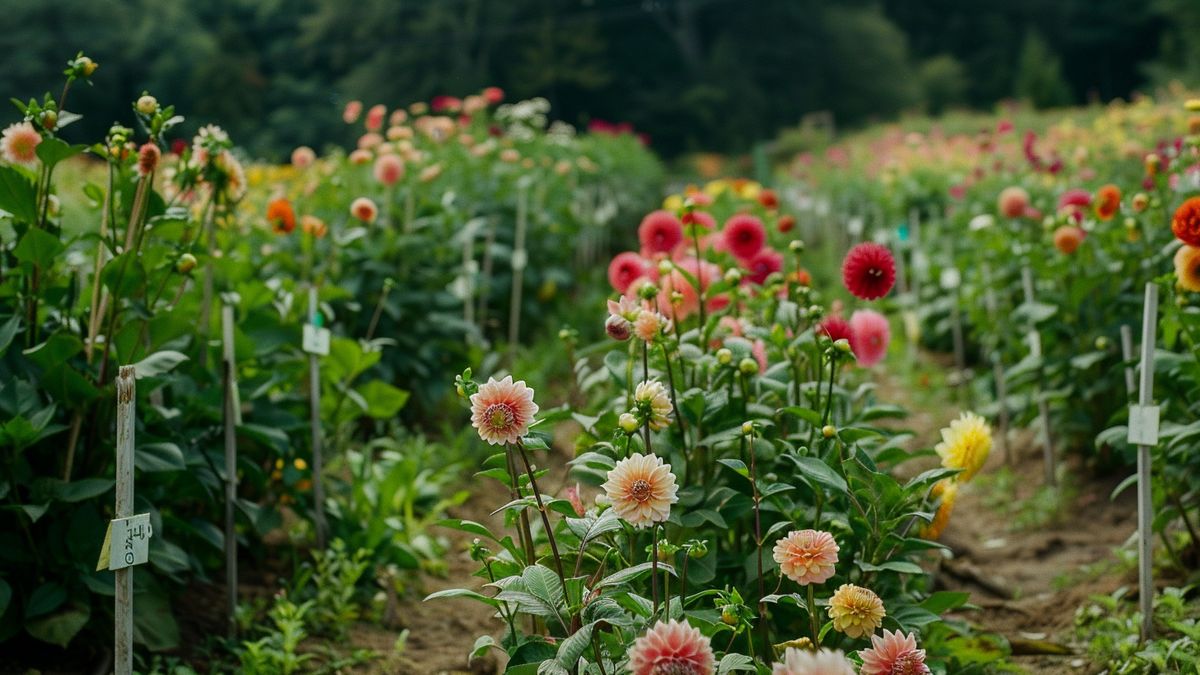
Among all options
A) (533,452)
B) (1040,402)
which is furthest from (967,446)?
(1040,402)

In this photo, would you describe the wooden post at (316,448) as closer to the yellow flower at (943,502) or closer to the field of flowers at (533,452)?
the field of flowers at (533,452)

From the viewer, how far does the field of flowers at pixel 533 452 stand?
1.79m

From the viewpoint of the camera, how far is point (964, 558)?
338 centimetres

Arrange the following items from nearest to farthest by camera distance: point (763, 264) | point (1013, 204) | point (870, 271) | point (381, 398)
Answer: point (870, 271) < point (763, 264) < point (381, 398) < point (1013, 204)

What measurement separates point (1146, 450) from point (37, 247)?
228cm

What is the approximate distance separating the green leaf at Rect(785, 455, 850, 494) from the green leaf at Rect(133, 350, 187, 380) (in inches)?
50.0

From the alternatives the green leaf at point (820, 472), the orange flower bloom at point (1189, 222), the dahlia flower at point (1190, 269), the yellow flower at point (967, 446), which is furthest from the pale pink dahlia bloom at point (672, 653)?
the dahlia flower at point (1190, 269)

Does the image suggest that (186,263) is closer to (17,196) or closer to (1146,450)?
(17,196)

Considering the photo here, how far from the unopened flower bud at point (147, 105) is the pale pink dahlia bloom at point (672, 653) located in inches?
57.9

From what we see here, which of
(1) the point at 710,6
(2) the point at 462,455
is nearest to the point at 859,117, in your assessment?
(1) the point at 710,6

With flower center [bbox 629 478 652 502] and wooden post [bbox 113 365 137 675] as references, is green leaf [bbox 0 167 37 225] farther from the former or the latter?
flower center [bbox 629 478 652 502]

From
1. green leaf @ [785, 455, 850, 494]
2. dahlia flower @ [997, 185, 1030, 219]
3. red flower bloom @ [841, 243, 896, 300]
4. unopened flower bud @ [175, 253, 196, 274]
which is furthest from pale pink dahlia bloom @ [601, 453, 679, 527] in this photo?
dahlia flower @ [997, 185, 1030, 219]

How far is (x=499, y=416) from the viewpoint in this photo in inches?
60.9

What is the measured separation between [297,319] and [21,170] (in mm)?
924
